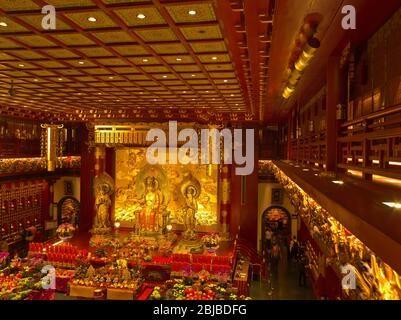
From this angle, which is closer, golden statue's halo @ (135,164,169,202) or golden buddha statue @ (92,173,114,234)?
golden statue's halo @ (135,164,169,202)

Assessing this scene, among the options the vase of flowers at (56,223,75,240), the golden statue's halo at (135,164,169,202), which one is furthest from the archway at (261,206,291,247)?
the vase of flowers at (56,223,75,240)

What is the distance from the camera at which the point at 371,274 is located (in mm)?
2871

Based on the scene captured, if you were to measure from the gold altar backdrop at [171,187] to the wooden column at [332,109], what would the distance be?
9310mm

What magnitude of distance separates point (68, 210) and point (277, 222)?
1059 cm

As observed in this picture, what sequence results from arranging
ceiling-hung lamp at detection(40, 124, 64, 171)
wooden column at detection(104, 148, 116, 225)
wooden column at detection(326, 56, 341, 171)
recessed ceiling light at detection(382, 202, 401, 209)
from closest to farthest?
recessed ceiling light at detection(382, 202, 401, 209) → wooden column at detection(326, 56, 341, 171) → ceiling-hung lamp at detection(40, 124, 64, 171) → wooden column at detection(104, 148, 116, 225)

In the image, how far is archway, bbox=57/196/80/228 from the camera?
18.3m

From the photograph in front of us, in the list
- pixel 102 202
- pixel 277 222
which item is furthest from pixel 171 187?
pixel 277 222

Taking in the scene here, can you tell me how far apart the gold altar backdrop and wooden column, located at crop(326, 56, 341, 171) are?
9.31 m

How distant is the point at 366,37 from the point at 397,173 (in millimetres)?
3320

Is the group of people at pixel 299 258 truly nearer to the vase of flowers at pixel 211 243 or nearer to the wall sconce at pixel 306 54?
the vase of flowers at pixel 211 243

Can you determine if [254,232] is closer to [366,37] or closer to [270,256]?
[270,256]

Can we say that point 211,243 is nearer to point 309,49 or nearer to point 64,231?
point 64,231

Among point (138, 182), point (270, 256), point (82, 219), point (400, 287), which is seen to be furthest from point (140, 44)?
point (82, 219)

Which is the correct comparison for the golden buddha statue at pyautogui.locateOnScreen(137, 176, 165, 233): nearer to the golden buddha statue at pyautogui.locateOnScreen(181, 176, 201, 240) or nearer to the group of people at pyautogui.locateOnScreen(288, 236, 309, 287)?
the golden buddha statue at pyautogui.locateOnScreen(181, 176, 201, 240)
